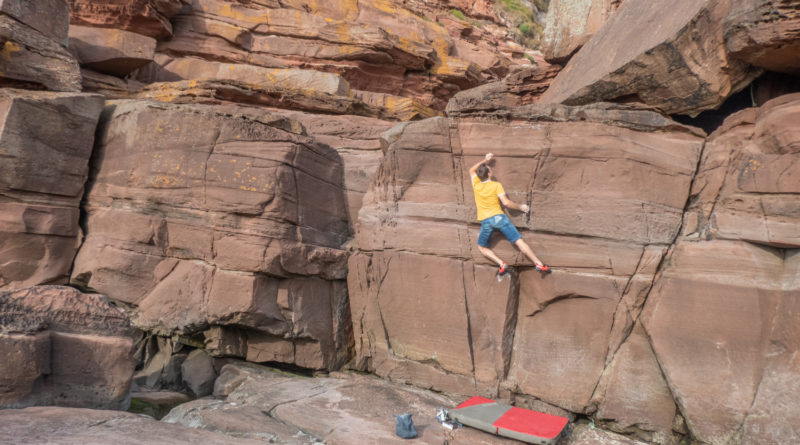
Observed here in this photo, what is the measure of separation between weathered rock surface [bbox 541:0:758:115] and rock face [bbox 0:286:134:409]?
8287 millimetres

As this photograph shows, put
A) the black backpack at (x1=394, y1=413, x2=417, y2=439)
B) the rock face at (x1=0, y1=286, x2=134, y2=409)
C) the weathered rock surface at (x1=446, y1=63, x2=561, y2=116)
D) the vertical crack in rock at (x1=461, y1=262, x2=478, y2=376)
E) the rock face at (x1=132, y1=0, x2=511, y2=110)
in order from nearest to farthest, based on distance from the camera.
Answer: the rock face at (x1=0, y1=286, x2=134, y2=409), the black backpack at (x1=394, y1=413, x2=417, y2=439), the vertical crack in rock at (x1=461, y1=262, x2=478, y2=376), the weathered rock surface at (x1=446, y1=63, x2=561, y2=116), the rock face at (x1=132, y1=0, x2=511, y2=110)

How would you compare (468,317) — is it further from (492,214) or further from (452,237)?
(492,214)

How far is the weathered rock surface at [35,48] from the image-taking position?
27.7 feet

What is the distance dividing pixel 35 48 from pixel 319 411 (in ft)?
29.8

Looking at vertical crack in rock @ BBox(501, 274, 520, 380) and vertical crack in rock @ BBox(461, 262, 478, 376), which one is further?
vertical crack in rock @ BBox(461, 262, 478, 376)

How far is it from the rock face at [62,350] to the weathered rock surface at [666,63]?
8.29 metres

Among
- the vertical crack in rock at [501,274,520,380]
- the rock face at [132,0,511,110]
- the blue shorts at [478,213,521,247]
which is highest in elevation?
the rock face at [132,0,511,110]

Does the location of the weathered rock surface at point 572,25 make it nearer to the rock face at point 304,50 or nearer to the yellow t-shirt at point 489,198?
the yellow t-shirt at point 489,198

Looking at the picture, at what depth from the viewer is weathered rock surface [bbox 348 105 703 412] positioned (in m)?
6.42

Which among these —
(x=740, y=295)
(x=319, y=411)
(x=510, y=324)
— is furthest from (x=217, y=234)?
(x=740, y=295)

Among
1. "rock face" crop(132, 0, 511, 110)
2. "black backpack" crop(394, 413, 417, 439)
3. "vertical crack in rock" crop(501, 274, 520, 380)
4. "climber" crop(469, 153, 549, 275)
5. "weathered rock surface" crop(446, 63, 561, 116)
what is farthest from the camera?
"rock face" crop(132, 0, 511, 110)

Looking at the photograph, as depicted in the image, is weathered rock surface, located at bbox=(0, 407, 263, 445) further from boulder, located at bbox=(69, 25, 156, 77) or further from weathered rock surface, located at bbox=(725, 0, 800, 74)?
boulder, located at bbox=(69, 25, 156, 77)

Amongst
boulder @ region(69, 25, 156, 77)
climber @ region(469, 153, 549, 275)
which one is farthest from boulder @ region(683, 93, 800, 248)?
boulder @ region(69, 25, 156, 77)

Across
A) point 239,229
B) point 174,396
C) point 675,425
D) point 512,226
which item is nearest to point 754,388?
point 675,425
